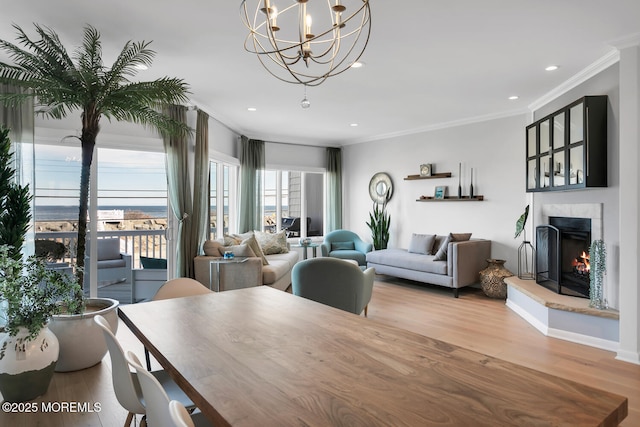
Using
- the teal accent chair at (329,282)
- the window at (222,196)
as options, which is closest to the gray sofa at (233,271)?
the window at (222,196)

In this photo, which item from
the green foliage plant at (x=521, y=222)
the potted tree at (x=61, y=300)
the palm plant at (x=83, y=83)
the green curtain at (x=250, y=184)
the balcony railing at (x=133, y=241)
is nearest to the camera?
the potted tree at (x=61, y=300)

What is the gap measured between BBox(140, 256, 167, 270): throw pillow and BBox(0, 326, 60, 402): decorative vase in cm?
224

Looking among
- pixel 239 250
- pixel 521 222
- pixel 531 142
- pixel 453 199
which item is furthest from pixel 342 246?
pixel 531 142

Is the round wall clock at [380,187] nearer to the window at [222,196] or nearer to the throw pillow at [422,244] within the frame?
the throw pillow at [422,244]

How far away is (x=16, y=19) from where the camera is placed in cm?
273

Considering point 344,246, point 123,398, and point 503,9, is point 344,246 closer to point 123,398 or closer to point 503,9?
point 503,9

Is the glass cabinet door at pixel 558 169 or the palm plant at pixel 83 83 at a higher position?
the palm plant at pixel 83 83

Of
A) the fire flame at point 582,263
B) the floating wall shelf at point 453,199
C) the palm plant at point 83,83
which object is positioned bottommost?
the fire flame at point 582,263

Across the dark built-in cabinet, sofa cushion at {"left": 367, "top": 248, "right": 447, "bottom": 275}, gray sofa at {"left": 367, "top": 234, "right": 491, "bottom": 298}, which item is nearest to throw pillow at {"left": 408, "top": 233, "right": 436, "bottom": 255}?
gray sofa at {"left": 367, "top": 234, "right": 491, "bottom": 298}

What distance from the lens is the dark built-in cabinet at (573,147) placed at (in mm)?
3492

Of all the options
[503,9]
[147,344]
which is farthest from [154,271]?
[503,9]

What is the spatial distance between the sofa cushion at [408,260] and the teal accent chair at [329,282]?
92.2 inches

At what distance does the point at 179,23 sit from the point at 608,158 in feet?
12.3

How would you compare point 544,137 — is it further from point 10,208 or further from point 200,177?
point 10,208
